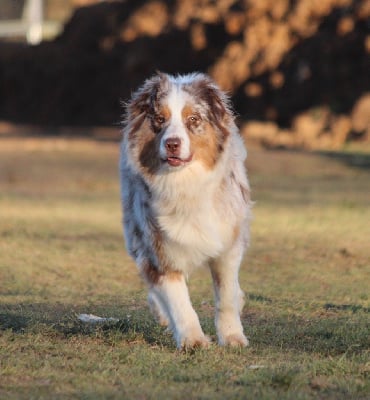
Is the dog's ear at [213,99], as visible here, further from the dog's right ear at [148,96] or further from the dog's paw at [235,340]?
the dog's paw at [235,340]

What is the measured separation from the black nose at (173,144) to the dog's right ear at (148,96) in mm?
332

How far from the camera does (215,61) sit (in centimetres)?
3572

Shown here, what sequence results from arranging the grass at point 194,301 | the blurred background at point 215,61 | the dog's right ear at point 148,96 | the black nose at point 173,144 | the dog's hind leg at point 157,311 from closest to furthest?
the grass at point 194,301, the black nose at point 173,144, the dog's right ear at point 148,96, the dog's hind leg at point 157,311, the blurred background at point 215,61

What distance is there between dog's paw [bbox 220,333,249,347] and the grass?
0.09 meters

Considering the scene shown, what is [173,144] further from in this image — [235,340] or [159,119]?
[235,340]

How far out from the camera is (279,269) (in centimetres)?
1195

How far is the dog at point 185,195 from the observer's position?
285 inches

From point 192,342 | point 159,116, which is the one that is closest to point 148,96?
point 159,116

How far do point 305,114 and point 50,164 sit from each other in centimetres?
829

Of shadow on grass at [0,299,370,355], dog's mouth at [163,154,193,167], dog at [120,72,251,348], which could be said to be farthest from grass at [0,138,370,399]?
dog's mouth at [163,154,193,167]

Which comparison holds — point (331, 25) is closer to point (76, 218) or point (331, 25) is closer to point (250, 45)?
point (250, 45)

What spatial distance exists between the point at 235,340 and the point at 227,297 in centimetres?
30

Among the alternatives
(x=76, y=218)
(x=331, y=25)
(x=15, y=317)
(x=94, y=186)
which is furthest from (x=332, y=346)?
(x=331, y=25)

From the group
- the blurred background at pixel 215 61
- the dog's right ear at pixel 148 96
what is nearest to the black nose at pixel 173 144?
the dog's right ear at pixel 148 96
